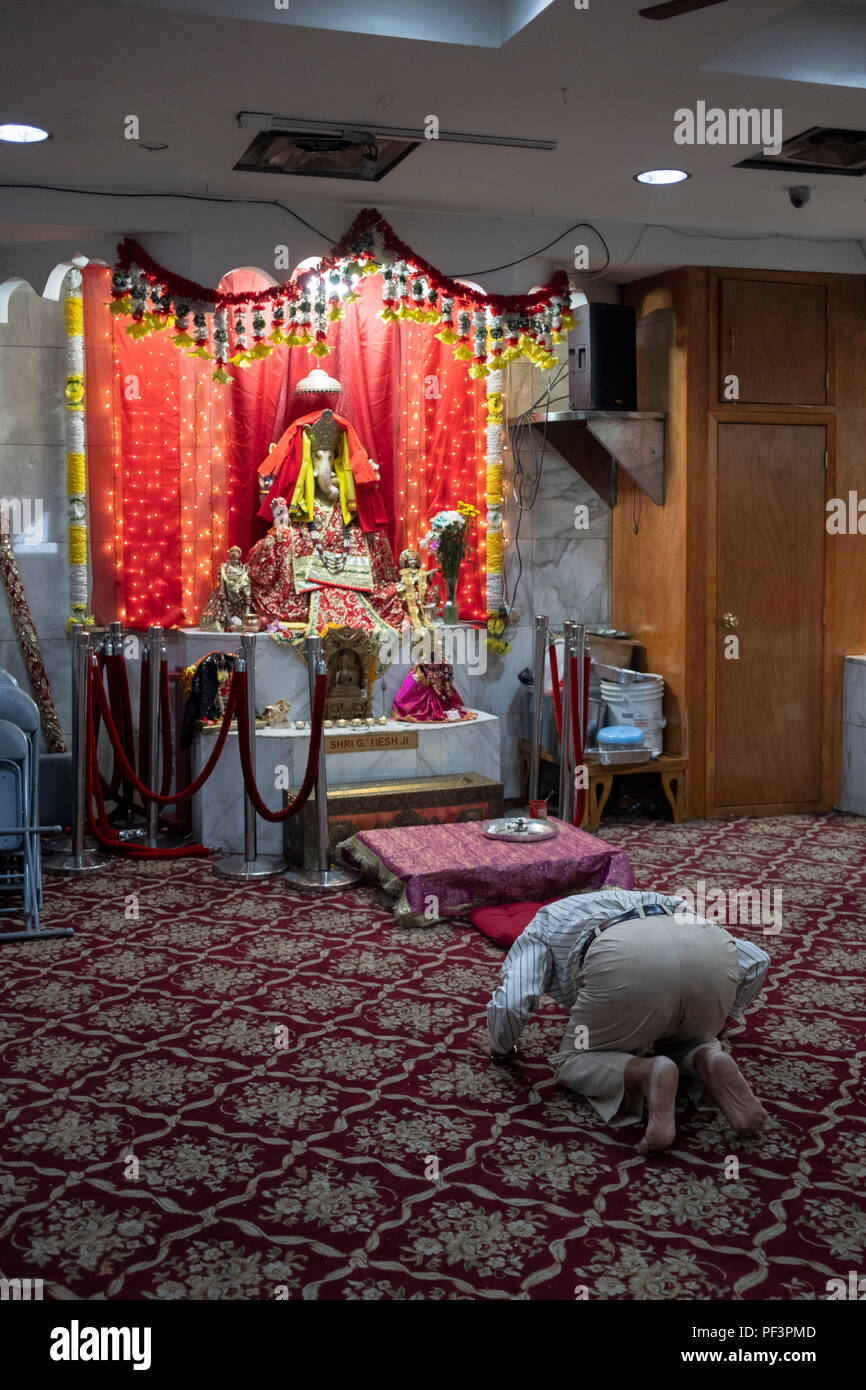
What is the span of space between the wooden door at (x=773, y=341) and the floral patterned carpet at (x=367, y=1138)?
12.1 ft

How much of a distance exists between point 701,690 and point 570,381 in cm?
216

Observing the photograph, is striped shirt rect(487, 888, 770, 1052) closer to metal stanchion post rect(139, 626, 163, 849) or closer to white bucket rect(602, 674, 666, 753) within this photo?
metal stanchion post rect(139, 626, 163, 849)

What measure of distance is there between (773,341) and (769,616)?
1.74m

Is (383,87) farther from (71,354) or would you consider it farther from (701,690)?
(701,690)

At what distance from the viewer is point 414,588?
8.37 meters

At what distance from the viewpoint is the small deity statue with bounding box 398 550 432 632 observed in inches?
329

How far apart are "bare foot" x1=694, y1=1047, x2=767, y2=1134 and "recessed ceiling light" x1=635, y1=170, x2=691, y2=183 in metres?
4.67

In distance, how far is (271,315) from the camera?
7613mm

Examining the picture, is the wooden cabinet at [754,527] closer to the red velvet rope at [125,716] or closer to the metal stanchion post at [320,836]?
the metal stanchion post at [320,836]

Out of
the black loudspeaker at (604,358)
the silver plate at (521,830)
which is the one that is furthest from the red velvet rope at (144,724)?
the black loudspeaker at (604,358)

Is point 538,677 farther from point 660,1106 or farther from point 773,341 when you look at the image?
point 660,1106

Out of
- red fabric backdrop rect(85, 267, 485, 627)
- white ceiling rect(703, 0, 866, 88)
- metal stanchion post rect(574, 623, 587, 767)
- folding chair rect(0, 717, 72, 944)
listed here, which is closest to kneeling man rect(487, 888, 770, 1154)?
folding chair rect(0, 717, 72, 944)

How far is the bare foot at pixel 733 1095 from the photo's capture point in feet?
12.4
